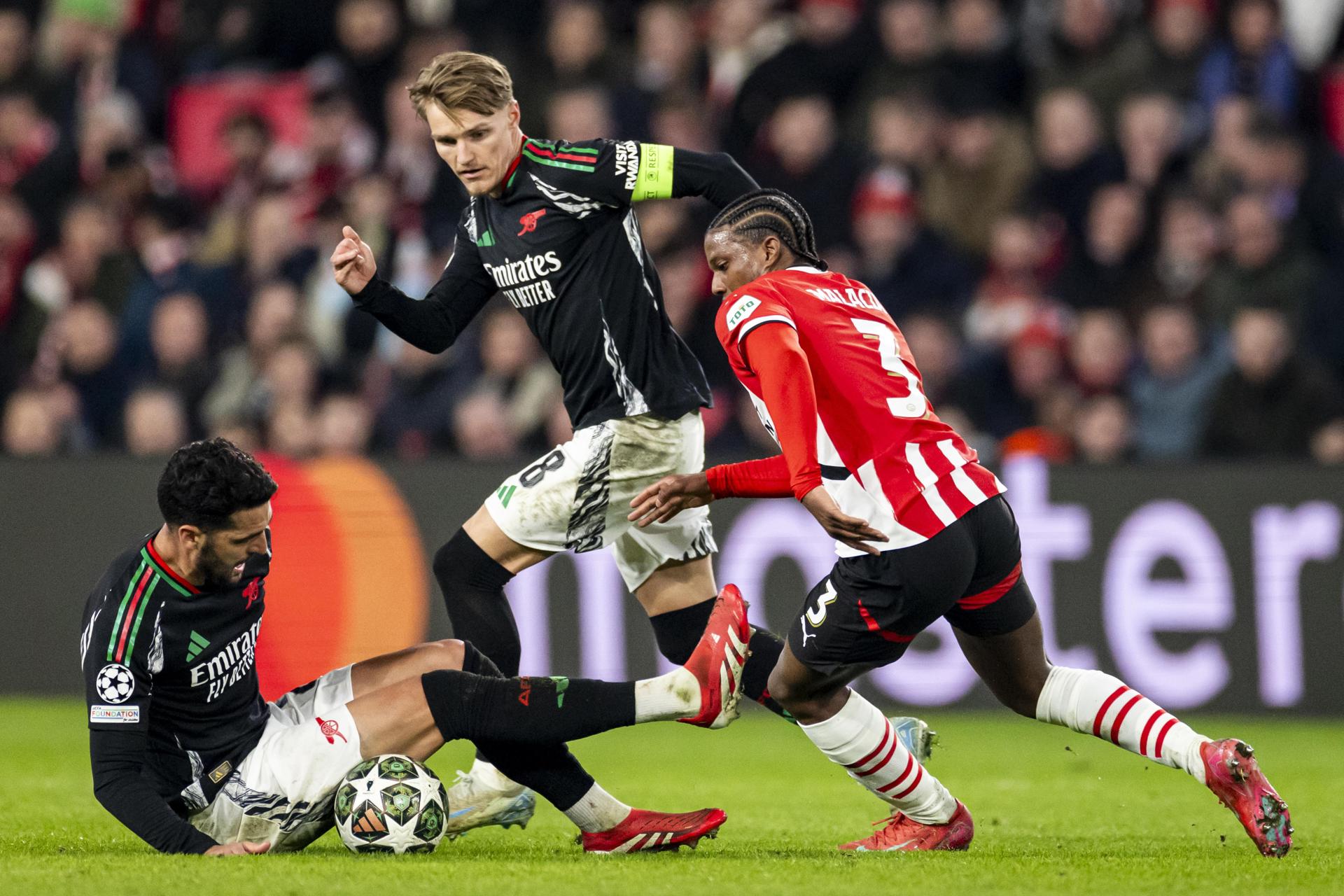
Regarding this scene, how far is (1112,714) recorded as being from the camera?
5008mm

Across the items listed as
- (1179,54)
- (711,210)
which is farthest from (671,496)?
(1179,54)

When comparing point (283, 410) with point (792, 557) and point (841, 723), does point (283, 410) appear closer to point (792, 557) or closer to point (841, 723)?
point (792, 557)

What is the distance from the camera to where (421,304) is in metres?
5.68

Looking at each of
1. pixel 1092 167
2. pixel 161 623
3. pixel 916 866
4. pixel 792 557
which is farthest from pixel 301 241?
pixel 916 866

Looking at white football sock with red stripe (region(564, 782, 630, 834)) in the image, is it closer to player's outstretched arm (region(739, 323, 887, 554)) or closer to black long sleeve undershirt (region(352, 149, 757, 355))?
player's outstretched arm (region(739, 323, 887, 554))

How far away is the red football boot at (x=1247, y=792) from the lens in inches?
186

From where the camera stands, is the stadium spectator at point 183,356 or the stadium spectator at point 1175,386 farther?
the stadium spectator at point 183,356

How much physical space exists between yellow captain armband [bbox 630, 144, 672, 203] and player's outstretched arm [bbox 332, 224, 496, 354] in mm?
614

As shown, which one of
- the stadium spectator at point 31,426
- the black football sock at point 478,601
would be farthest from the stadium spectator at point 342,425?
the black football sock at point 478,601

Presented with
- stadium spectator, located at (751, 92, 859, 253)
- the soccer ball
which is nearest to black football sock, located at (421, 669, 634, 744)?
the soccer ball

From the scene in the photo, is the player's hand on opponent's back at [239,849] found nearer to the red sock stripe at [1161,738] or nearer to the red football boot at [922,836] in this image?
the red football boot at [922,836]

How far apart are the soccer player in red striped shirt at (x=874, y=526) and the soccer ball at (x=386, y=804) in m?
0.95

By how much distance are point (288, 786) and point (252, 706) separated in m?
0.32

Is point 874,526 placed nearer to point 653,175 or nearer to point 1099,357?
point 653,175
